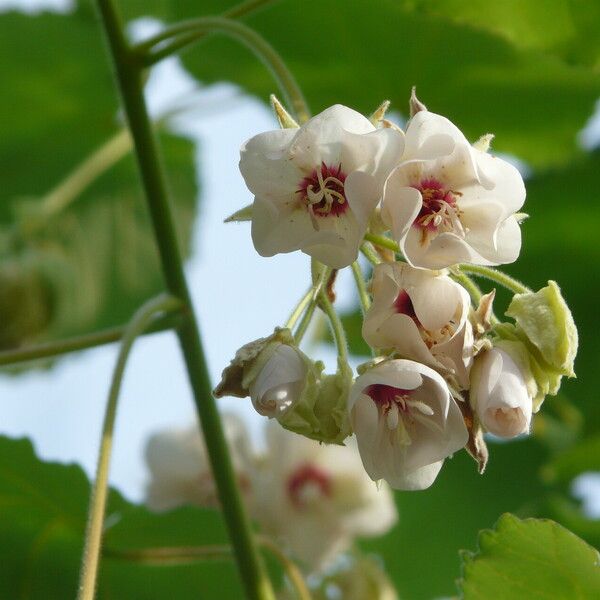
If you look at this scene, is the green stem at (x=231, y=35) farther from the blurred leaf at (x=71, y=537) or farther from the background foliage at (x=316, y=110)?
the blurred leaf at (x=71, y=537)

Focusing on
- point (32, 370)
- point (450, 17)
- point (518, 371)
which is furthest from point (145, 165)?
point (32, 370)

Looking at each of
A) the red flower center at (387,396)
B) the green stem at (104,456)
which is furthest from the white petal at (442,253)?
the green stem at (104,456)

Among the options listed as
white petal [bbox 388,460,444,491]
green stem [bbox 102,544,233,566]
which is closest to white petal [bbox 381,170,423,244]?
white petal [bbox 388,460,444,491]

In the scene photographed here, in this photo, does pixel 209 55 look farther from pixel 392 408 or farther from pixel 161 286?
pixel 392 408

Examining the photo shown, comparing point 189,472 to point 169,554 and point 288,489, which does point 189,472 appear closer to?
point 288,489

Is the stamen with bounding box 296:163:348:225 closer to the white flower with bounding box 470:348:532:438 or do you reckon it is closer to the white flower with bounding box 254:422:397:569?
the white flower with bounding box 470:348:532:438
